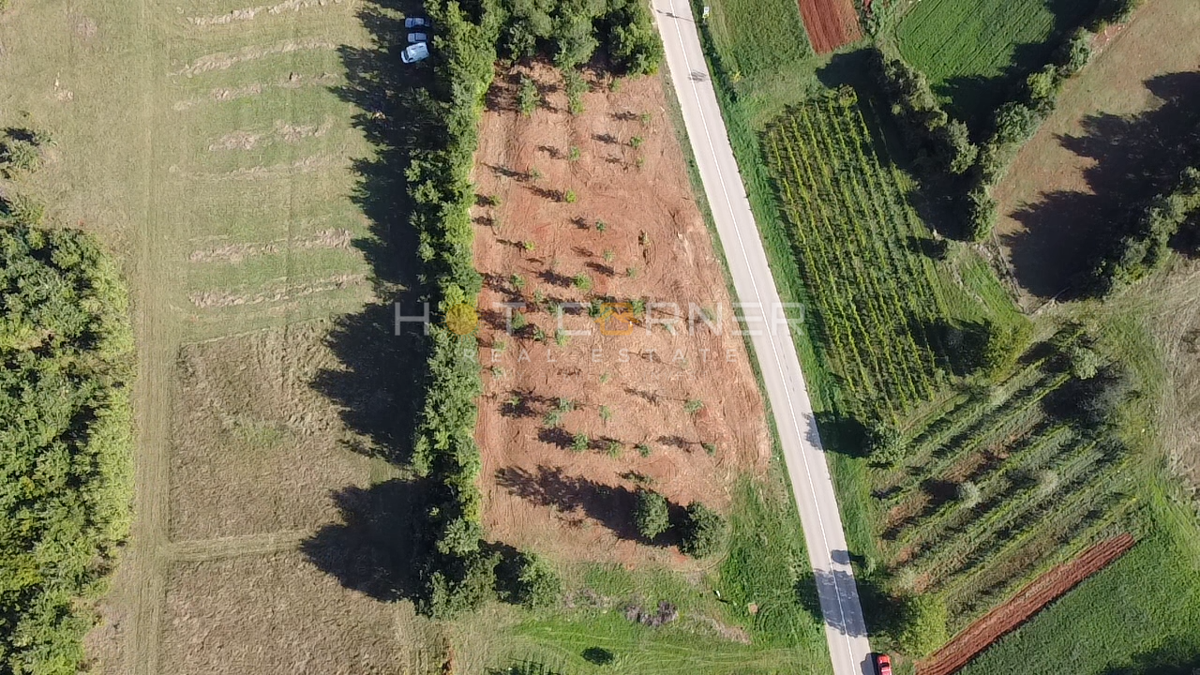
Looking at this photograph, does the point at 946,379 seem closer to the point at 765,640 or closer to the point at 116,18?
the point at 765,640

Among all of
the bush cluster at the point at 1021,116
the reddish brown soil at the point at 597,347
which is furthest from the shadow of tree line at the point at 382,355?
the bush cluster at the point at 1021,116

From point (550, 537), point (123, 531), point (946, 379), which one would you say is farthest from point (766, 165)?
point (123, 531)

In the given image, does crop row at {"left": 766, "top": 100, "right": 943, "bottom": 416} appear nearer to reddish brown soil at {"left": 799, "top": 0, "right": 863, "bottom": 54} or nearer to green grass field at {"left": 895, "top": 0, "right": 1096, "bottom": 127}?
reddish brown soil at {"left": 799, "top": 0, "right": 863, "bottom": 54}

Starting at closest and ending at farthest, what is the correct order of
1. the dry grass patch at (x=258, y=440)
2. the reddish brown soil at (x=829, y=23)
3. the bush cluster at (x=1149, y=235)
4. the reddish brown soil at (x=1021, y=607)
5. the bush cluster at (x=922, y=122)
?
1. the bush cluster at (x=1149, y=235)
2. the bush cluster at (x=922, y=122)
3. the reddish brown soil at (x=1021, y=607)
4. the dry grass patch at (x=258, y=440)
5. the reddish brown soil at (x=829, y=23)

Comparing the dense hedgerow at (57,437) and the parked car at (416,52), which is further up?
the parked car at (416,52)

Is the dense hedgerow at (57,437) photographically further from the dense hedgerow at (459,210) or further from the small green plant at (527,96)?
the small green plant at (527,96)

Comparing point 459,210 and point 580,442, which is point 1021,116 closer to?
point 580,442

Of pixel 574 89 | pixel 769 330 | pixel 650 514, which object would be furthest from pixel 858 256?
pixel 574 89
